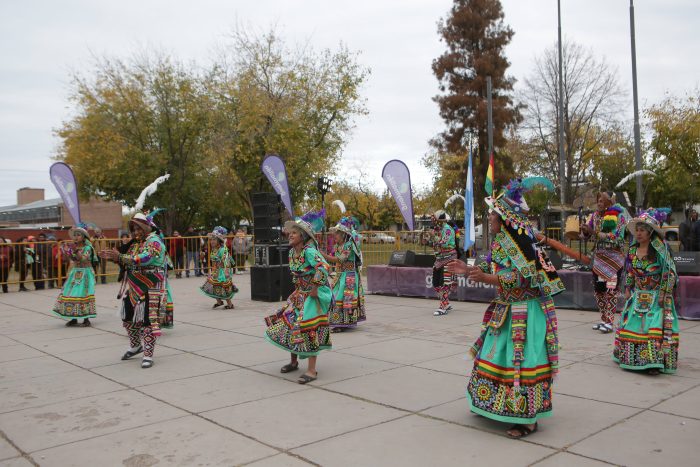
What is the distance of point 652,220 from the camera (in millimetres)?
6504

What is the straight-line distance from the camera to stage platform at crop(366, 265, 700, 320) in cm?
1005

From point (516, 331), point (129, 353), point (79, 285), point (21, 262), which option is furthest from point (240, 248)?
point (516, 331)

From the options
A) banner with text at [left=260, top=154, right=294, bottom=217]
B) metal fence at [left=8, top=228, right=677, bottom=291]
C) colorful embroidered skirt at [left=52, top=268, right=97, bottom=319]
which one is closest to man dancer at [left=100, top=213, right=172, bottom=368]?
colorful embroidered skirt at [left=52, top=268, right=97, bottom=319]

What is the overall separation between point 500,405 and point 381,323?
5.96m

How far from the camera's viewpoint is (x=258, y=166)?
30.8 meters

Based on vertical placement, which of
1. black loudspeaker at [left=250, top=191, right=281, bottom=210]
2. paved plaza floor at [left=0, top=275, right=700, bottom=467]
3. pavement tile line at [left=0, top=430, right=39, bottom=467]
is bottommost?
pavement tile line at [left=0, top=430, right=39, bottom=467]

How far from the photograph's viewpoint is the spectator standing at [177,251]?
21.1 m

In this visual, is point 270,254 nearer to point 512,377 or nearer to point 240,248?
point 240,248

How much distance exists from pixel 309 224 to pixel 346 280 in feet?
10.7

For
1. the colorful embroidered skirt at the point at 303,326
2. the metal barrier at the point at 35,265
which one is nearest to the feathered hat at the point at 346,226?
the colorful embroidered skirt at the point at 303,326

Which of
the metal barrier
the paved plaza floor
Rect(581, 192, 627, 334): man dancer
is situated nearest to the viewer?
the paved plaza floor

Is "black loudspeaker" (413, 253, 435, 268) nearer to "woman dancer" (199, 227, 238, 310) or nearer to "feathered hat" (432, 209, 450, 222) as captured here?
"feathered hat" (432, 209, 450, 222)

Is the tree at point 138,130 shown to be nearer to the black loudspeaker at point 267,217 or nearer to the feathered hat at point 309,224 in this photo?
the black loudspeaker at point 267,217

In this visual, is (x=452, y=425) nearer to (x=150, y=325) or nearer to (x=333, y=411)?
(x=333, y=411)
